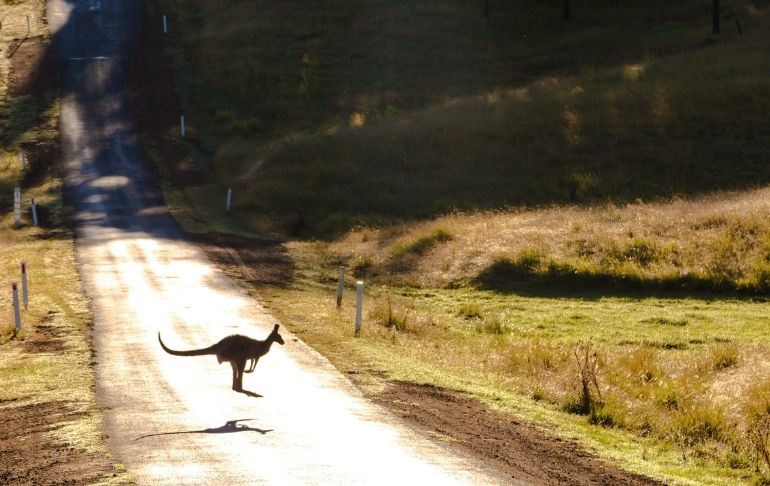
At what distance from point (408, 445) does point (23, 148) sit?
1582 inches

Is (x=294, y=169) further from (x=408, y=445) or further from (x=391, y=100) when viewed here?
(x=408, y=445)

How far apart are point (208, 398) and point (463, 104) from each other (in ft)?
123

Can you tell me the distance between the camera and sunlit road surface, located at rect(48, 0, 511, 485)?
37.2 ft

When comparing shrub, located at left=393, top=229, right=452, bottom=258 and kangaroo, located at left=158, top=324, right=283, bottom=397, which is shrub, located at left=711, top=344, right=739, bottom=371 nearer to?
kangaroo, located at left=158, top=324, right=283, bottom=397

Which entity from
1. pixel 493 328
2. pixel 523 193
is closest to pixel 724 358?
pixel 493 328

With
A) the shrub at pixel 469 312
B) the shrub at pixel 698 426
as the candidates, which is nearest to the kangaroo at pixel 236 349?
the shrub at pixel 698 426

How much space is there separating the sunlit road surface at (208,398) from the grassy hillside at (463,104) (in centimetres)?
994

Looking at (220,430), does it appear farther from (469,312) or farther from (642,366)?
(469,312)

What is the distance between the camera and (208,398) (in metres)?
15.0

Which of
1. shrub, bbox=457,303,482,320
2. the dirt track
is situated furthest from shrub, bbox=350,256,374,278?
the dirt track

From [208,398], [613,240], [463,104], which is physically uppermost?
[463,104]

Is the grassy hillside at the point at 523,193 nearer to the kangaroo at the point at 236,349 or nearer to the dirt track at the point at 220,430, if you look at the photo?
the dirt track at the point at 220,430

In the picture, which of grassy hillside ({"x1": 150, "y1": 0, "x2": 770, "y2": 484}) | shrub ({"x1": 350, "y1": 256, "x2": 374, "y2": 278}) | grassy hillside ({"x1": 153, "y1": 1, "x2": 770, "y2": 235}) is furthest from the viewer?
grassy hillside ({"x1": 153, "y1": 1, "x2": 770, "y2": 235})

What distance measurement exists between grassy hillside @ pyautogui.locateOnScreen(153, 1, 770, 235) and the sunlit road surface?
994 centimetres
